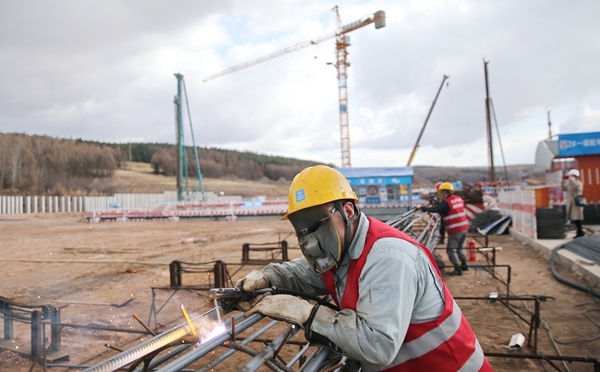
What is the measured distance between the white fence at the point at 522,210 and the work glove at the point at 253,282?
38.4ft

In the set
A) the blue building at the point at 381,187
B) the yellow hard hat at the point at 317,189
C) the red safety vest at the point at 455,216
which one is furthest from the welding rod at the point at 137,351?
the blue building at the point at 381,187

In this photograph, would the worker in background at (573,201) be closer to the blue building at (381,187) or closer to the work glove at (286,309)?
the blue building at (381,187)

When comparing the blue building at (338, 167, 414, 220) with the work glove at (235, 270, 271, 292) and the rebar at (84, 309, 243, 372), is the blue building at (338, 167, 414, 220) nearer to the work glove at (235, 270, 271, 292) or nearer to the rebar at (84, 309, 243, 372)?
the work glove at (235, 270, 271, 292)

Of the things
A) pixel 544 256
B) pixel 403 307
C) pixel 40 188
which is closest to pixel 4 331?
pixel 40 188

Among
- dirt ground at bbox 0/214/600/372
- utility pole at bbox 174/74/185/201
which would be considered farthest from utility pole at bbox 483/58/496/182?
utility pole at bbox 174/74/185/201

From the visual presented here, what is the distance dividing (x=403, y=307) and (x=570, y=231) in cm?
1505

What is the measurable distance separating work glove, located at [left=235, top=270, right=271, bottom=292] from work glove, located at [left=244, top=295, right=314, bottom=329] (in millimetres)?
300

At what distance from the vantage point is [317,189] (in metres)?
2.08

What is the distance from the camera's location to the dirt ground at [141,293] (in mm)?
5051

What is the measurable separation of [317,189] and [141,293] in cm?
695

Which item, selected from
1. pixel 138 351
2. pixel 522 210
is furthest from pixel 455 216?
pixel 138 351

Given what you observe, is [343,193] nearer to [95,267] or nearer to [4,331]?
[4,331]

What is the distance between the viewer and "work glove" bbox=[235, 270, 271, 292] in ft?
7.45

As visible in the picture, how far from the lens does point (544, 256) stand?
1034cm
